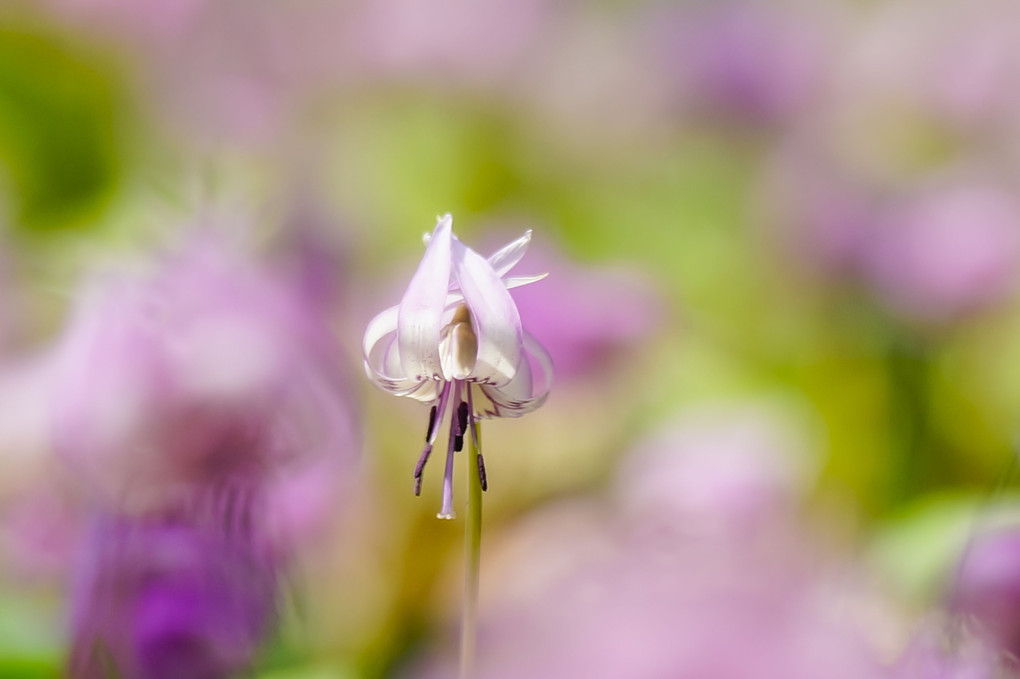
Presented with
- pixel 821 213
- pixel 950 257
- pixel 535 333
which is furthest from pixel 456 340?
pixel 821 213

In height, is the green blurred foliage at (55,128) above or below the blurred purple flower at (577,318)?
above

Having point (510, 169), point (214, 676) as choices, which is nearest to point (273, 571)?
point (214, 676)

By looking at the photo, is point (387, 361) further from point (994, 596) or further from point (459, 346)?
point (994, 596)

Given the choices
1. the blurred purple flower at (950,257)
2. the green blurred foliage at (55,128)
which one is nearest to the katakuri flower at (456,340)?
the blurred purple flower at (950,257)

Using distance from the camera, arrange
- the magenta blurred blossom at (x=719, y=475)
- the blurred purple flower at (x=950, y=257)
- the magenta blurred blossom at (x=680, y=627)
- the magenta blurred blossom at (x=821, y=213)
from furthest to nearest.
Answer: the magenta blurred blossom at (x=821, y=213), the blurred purple flower at (x=950, y=257), the magenta blurred blossom at (x=719, y=475), the magenta blurred blossom at (x=680, y=627)

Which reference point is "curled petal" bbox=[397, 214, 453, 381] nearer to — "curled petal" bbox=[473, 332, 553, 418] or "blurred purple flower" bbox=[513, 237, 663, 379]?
"curled petal" bbox=[473, 332, 553, 418]

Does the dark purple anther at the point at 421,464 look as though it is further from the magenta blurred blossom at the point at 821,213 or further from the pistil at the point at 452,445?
the magenta blurred blossom at the point at 821,213

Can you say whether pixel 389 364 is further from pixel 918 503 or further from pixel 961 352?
pixel 961 352

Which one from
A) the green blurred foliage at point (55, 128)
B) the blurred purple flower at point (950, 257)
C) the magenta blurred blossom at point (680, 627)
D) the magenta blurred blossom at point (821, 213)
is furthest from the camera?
the green blurred foliage at point (55, 128)
